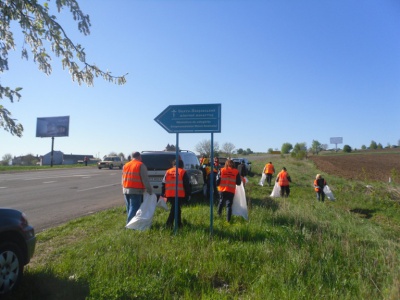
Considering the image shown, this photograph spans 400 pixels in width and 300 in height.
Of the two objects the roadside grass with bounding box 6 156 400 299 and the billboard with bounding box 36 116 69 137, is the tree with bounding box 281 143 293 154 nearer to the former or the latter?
the billboard with bounding box 36 116 69 137

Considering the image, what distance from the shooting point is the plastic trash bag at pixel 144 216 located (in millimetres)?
6523

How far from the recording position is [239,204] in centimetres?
783

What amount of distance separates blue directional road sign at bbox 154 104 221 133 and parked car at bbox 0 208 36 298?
324 cm

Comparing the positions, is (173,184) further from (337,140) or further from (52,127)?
(337,140)

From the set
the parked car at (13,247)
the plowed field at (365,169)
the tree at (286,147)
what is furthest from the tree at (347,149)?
the parked car at (13,247)

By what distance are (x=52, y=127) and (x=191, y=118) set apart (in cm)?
5401

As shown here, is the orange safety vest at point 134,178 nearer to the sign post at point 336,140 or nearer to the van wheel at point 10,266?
the van wheel at point 10,266

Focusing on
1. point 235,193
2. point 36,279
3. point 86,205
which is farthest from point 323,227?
point 86,205

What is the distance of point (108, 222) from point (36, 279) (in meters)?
3.85

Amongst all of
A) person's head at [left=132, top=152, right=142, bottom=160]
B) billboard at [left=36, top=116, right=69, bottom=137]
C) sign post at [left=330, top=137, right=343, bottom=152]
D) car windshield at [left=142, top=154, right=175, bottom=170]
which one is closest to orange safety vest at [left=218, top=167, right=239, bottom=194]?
person's head at [left=132, top=152, right=142, bottom=160]

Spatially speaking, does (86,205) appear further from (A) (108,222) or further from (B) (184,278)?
(B) (184,278)

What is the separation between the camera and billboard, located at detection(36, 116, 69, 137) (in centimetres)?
5441

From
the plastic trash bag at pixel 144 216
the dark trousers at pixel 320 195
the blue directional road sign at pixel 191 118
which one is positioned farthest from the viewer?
the dark trousers at pixel 320 195

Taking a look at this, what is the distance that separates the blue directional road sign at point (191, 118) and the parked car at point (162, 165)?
3021mm
